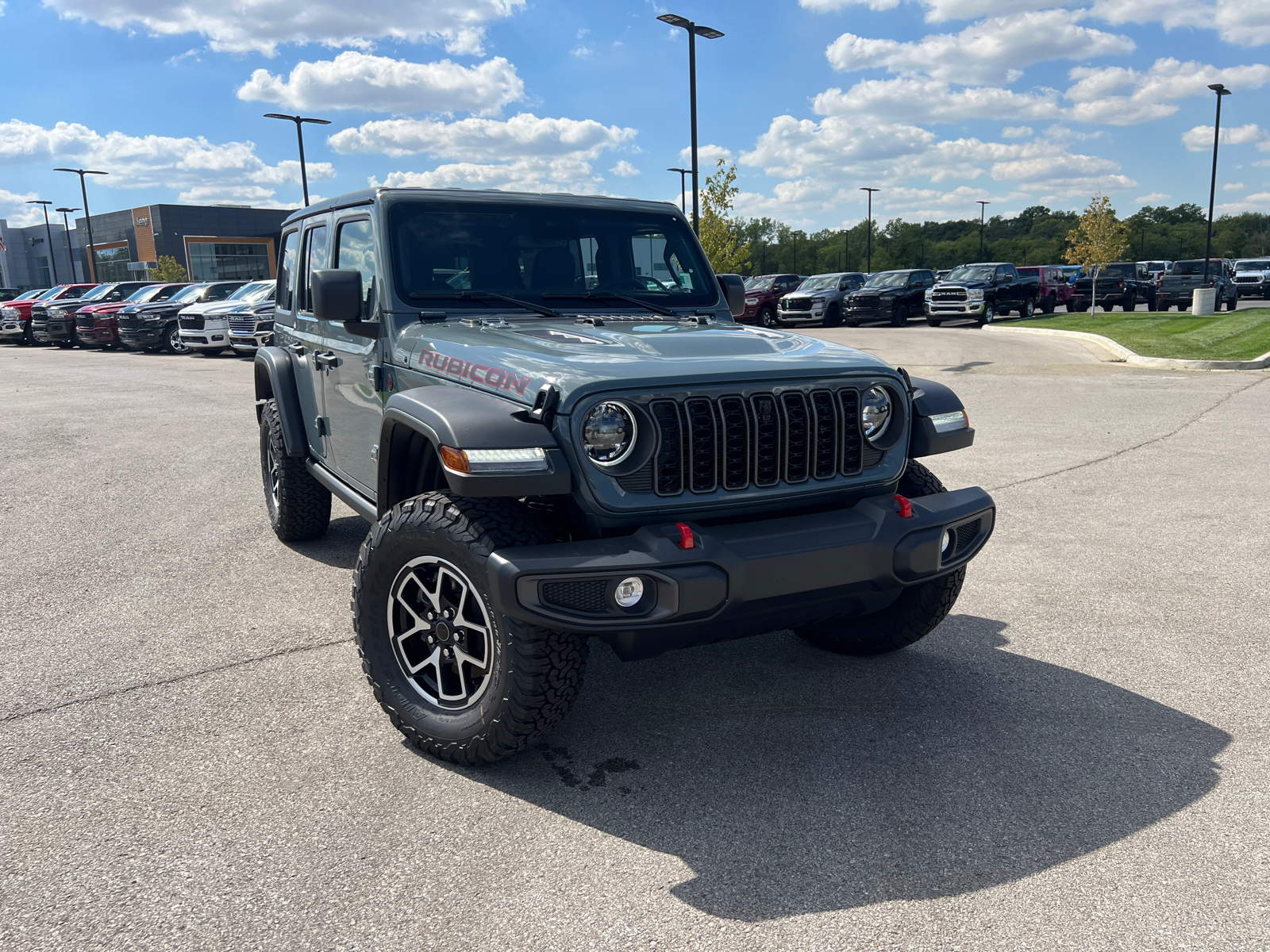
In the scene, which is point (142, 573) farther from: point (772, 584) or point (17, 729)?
point (772, 584)

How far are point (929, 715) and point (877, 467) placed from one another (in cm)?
99

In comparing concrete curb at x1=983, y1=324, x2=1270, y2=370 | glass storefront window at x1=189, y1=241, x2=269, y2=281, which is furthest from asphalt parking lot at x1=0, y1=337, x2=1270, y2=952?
glass storefront window at x1=189, y1=241, x2=269, y2=281

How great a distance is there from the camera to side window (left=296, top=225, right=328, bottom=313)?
5168 mm

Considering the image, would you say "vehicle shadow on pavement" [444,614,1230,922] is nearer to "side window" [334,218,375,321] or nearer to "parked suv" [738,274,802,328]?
"side window" [334,218,375,321]

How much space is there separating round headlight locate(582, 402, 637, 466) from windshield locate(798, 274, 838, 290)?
98.6 ft

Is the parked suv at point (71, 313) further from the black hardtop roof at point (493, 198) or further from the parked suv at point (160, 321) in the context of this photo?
the black hardtop roof at point (493, 198)

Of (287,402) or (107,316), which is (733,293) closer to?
(287,402)

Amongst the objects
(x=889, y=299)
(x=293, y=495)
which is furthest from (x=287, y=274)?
(x=889, y=299)

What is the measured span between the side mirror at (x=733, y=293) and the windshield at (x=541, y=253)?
0.24 feet

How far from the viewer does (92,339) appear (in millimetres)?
28875

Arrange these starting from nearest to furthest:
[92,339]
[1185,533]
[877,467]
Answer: [877,467] < [1185,533] < [92,339]

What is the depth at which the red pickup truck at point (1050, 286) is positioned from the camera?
3341 cm

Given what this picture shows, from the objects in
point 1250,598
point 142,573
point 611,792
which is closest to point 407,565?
point 611,792

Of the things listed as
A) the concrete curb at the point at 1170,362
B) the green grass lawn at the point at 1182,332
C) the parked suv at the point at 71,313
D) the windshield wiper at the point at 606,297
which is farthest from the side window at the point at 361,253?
the parked suv at the point at 71,313
